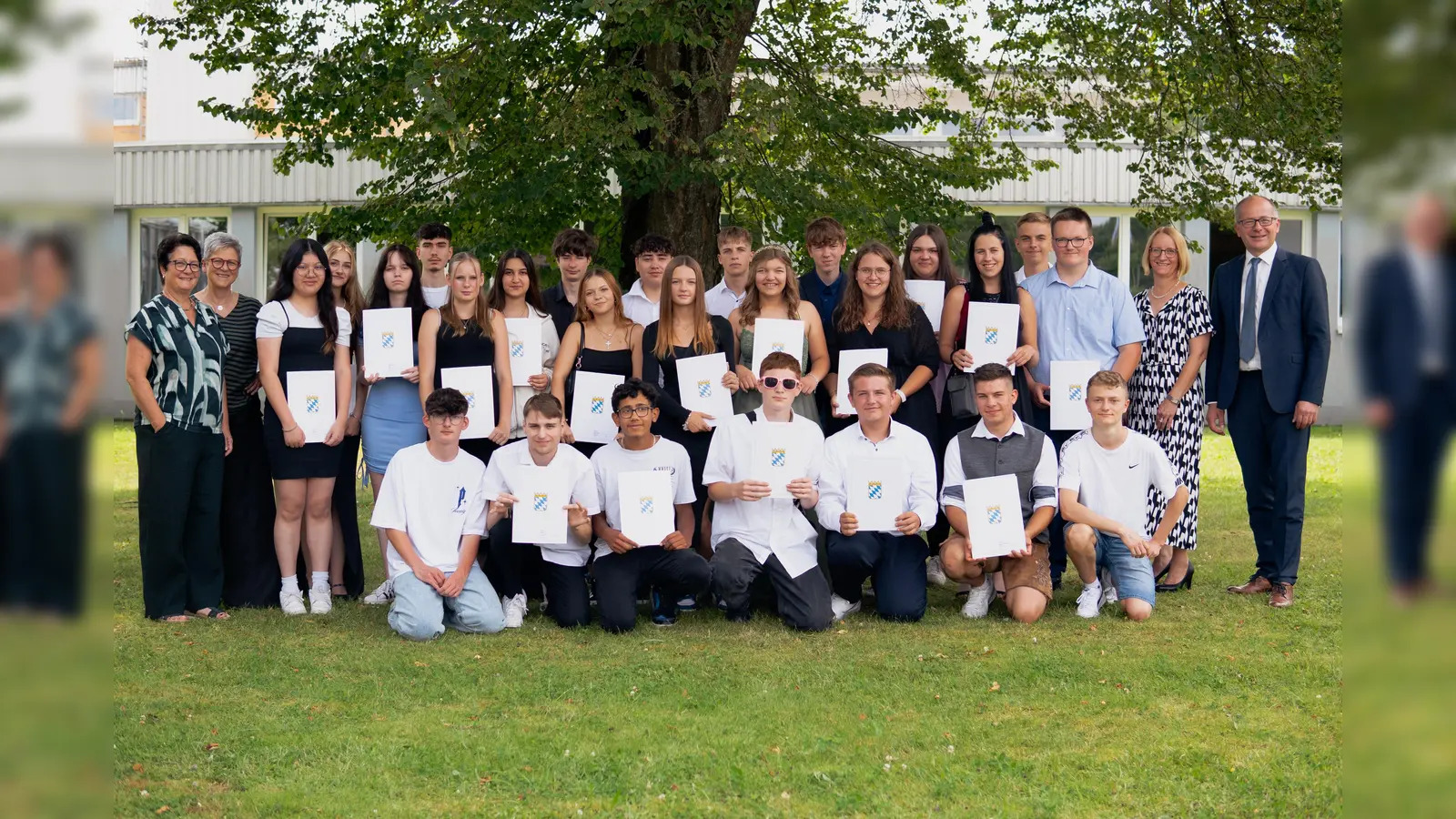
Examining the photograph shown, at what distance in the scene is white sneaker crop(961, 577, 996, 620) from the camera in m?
6.73

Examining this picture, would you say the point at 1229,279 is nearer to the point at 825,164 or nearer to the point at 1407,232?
the point at 825,164

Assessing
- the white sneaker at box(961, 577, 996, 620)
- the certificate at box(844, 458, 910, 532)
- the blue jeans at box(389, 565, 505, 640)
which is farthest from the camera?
the white sneaker at box(961, 577, 996, 620)

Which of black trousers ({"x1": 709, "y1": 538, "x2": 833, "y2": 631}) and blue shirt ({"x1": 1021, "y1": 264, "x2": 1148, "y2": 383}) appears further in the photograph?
blue shirt ({"x1": 1021, "y1": 264, "x2": 1148, "y2": 383})

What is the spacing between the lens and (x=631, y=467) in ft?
22.0

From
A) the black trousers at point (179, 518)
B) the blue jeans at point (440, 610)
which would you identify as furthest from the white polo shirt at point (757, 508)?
the black trousers at point (179, 518)

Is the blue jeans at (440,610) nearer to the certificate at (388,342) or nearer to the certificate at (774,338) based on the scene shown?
the certificate at (388,342)

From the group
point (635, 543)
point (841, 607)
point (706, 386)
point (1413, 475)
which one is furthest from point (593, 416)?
point (1413, 475)

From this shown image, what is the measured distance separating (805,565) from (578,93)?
15.9ft

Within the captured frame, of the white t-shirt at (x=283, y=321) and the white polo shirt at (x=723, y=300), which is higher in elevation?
the white polo shirt at (x=723, y=300)

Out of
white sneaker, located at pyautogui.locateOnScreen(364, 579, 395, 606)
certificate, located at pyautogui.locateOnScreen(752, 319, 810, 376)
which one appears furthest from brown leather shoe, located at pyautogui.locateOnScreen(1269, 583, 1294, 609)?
white sneaker, located at pyautogui.locateOnScreen(364, 579, 395, 606)

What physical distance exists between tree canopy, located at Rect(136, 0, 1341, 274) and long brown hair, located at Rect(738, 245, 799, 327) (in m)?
2.74

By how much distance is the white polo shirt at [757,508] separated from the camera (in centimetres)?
663

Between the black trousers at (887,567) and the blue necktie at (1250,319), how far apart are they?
201cm

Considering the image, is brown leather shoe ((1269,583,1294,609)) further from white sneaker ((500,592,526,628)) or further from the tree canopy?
the tree canopy
